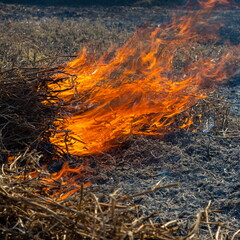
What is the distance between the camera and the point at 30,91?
14.4ft

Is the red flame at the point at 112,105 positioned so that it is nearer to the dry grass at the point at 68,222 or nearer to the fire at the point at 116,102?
the fire at the point at 116,102

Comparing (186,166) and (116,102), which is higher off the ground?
(116,102)

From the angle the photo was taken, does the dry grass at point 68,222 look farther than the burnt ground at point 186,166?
No

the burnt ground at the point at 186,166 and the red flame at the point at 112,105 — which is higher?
the red flame at the point at 112,105

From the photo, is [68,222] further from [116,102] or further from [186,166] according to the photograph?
[116,102]

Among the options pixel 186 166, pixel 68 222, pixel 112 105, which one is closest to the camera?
pixel 68 222

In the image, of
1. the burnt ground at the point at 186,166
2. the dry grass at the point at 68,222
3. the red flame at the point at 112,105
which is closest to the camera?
the dry grass at the point at 68,222

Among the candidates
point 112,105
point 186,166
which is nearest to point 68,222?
point 186,166

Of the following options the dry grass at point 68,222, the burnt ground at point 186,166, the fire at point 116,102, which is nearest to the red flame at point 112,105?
the fire at point 116,102

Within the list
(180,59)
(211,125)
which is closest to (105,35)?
(180,59)

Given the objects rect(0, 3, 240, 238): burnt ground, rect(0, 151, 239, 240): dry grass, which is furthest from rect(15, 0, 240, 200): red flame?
rect(0, 151, 239, 240): dry grass

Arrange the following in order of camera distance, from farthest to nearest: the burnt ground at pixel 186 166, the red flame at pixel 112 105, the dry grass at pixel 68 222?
the red flame at pixel 112 105 → the burnt ground at pixel 186 166 → the dry grass at pixel 68 222

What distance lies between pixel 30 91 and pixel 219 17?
1097 centimetres

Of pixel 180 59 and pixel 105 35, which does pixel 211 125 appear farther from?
pixel 105 35
